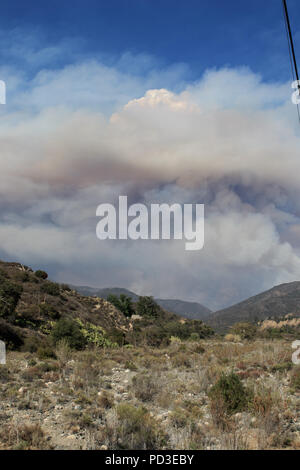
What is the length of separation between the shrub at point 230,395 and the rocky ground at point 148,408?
3 centimetres

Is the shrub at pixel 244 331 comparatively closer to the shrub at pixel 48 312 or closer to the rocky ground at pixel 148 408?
the rocky ground at pixel 148 408

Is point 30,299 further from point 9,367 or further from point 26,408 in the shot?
point 26,408

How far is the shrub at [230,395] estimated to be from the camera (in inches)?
368

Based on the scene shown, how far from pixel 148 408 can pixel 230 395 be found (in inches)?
114

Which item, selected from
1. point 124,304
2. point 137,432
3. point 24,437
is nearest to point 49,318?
point 24,437

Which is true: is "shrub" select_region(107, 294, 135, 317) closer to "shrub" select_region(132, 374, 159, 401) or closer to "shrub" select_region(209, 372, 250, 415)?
"shrub" select_region(132, 374, 159, 401)

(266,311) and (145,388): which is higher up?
(266,311)

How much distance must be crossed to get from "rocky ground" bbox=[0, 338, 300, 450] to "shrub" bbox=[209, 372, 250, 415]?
3 cm

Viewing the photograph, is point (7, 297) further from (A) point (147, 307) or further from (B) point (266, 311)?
(B) point (266, 311)

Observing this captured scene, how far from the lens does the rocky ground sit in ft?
24.4

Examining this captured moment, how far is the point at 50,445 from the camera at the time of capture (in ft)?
24.2

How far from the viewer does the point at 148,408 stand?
33.7ft
